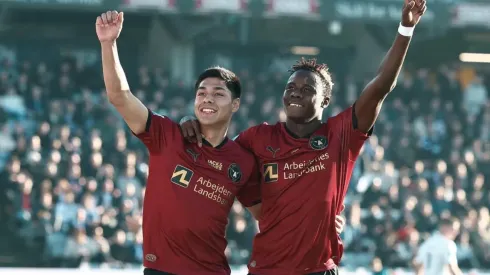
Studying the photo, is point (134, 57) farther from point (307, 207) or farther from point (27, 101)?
point (307, 207)

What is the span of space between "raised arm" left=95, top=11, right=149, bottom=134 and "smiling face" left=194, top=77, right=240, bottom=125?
0.49 metres

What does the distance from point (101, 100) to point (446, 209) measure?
709 cm

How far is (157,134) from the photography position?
7277 millimetres

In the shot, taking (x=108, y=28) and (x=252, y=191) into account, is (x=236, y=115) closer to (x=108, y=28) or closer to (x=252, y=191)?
(x=252, y=191)

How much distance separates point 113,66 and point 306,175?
147 cm

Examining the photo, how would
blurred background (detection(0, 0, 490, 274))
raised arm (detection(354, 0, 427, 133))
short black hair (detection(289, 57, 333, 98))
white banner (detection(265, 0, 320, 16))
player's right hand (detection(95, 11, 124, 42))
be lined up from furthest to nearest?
white banner (detection(265, 0, 320, 16)) → blurred background (detection(0, 0, 490, 274)) → short black hair (detection(289, 57, 333, 98)) → raised arm (detection(354, 0, 427, 133)) → player's right hand (detection(95, 11, 124, 42))

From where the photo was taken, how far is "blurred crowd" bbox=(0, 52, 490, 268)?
18562mm

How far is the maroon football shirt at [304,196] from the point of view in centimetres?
723

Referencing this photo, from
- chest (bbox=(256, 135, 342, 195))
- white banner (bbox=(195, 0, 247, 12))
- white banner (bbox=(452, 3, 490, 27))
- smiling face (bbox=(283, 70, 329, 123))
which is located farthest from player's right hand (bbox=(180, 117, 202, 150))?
white banner (bbox=(452, 3, 490, 27))

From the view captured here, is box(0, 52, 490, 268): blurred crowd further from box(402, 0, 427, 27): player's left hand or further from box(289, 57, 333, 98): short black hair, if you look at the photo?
box(402, 0, 427, 27): player's left hand

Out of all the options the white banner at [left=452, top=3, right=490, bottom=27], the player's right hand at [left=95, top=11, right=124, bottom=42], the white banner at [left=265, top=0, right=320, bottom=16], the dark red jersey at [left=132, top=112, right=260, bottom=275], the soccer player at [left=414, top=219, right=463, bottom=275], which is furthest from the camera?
the white banner at [left=452, top=3, right=490, bottom=27]

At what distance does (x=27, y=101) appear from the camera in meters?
21.3

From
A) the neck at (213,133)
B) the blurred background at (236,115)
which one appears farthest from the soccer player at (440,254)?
the neck at (213,133)

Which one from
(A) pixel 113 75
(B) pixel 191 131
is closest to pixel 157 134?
(B) pixel 191 131
